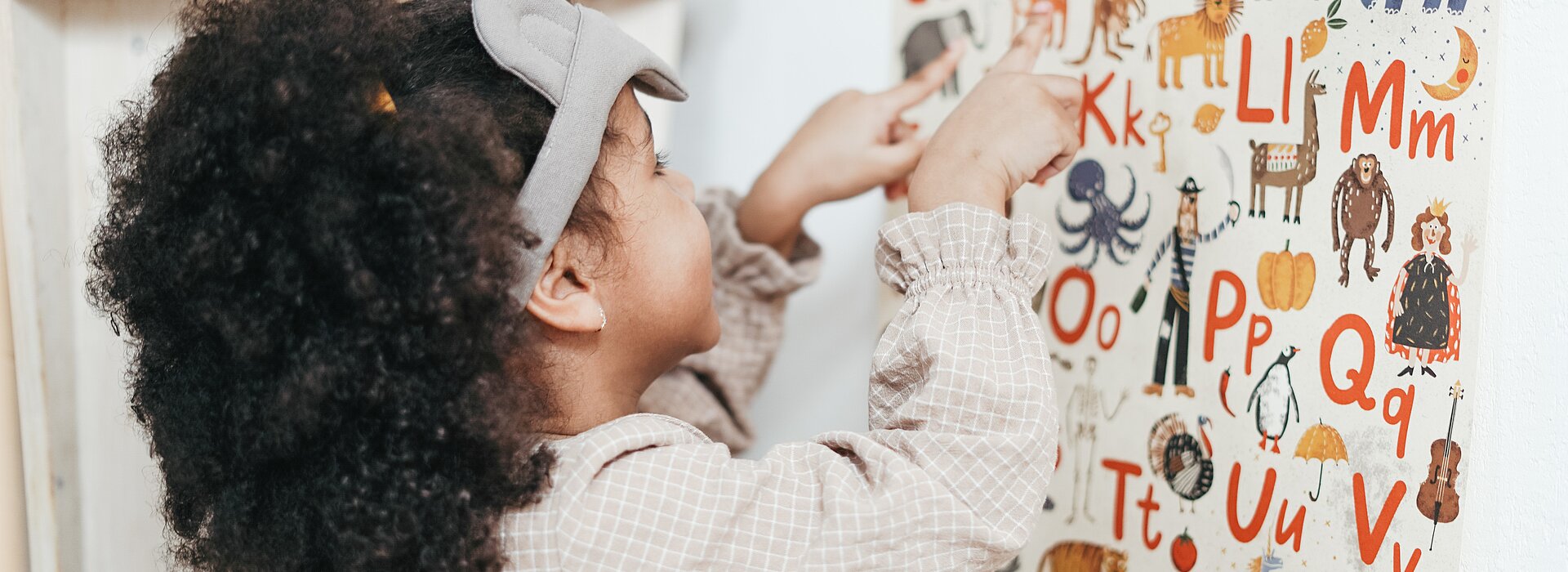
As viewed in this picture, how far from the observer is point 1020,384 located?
512 mm

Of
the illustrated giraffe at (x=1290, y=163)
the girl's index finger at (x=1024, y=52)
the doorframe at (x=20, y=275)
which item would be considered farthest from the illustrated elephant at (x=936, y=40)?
the doorframe at (x=20, y=275)

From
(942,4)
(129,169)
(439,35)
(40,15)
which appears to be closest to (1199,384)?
(942,4)

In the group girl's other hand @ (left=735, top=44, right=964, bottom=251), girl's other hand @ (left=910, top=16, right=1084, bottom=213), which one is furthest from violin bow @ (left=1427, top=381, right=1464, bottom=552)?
girl's other hand @ (left=735, top=44, right=964, bottom=251)

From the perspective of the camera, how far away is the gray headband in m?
0.50

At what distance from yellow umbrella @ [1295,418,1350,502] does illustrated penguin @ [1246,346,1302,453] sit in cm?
1

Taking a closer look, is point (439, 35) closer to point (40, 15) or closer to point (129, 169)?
point (129, 169)

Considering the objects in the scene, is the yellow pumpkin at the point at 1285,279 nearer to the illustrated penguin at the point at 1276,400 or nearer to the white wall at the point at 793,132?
the illustrated penguin at the point at 1276,400

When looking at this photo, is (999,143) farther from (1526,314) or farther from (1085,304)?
(1526,314)

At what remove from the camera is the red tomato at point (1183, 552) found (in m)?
0.63

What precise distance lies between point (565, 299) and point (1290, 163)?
0.41 metres

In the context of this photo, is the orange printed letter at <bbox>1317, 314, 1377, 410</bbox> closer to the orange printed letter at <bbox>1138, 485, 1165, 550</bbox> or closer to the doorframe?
the orange printed letter at <bbox>1138, 485, 1165, 550</bbox>

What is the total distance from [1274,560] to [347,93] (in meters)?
0.55

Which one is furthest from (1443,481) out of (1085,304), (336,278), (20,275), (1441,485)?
(20,275)

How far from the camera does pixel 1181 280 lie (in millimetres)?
635
